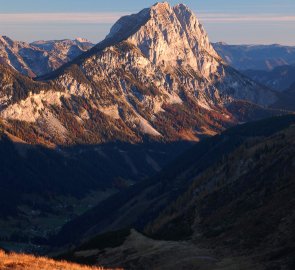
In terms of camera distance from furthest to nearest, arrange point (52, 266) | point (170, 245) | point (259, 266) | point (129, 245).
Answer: point (129, 245) < point (170, 245) < point (259, 266) < point (52, 266)

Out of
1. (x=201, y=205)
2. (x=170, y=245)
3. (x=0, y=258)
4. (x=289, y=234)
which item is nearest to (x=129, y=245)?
(x=170, y=245)

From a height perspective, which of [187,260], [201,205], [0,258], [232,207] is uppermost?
[0,258]

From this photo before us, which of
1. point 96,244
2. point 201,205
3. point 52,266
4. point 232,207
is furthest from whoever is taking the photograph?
point 201,205

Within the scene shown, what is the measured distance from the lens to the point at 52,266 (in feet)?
170

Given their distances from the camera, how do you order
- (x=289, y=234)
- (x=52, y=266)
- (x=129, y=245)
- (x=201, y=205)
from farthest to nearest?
(x=201, y=205) → (x=129, y=245) → (x=289, y=234) → (x=52, y=266)

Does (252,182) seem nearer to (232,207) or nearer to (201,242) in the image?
(232,207)

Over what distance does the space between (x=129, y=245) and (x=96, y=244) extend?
1673 cm

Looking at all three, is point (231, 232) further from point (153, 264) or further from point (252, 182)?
point (252, 182)

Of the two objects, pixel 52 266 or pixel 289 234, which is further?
pixel 289 234

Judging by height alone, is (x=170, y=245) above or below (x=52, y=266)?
below

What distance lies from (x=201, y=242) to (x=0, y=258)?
159 feet

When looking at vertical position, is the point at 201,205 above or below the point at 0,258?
below

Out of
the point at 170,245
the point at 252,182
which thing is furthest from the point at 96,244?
the point at 252,182

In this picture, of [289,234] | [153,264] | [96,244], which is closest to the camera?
[289,234]
